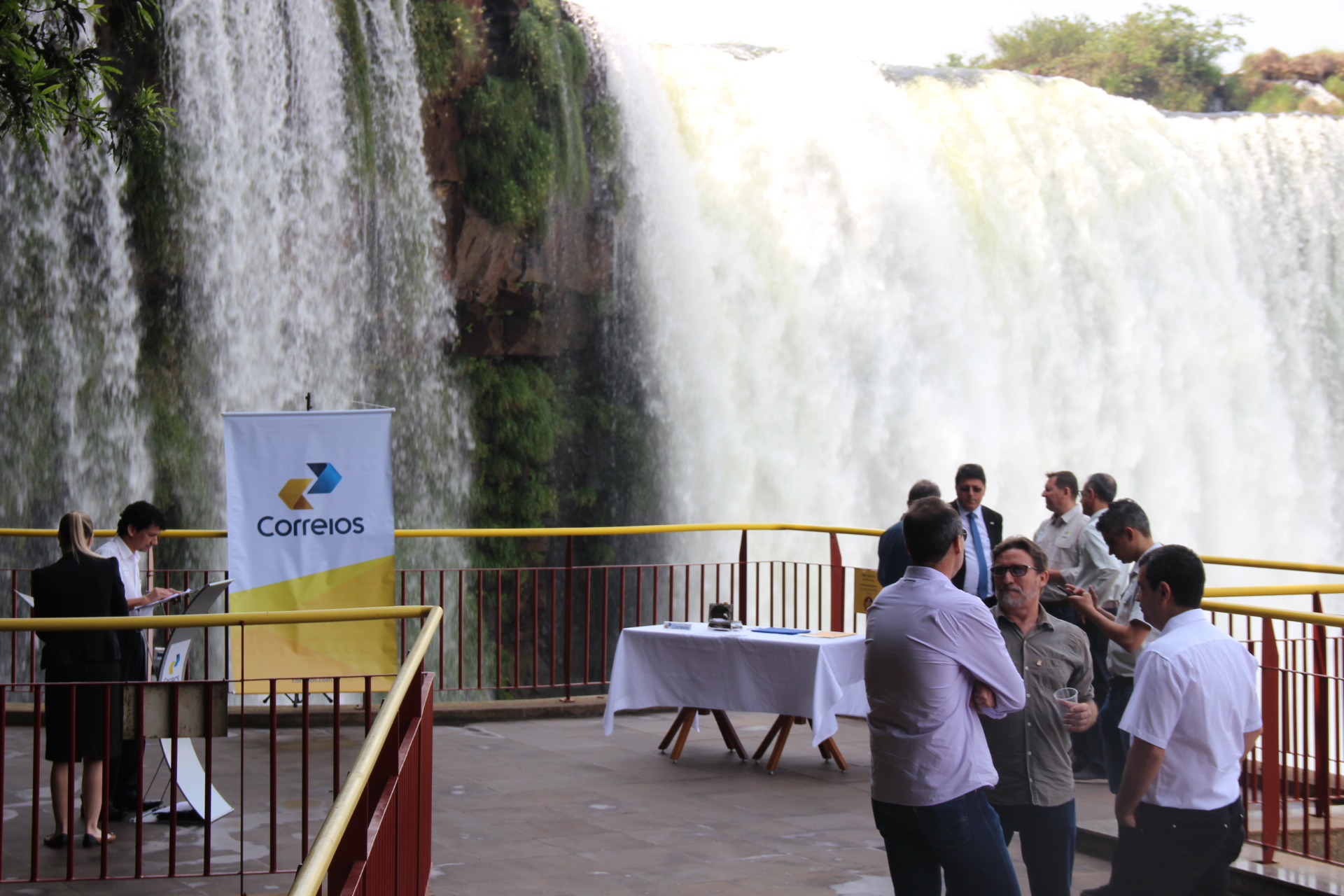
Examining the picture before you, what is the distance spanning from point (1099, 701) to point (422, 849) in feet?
14.2

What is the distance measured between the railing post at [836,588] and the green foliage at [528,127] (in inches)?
335

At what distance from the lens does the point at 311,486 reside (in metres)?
7.17

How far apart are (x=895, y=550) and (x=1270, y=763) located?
202cm

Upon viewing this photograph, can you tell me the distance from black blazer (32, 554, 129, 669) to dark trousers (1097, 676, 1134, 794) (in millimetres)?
4595

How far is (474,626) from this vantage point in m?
17.1

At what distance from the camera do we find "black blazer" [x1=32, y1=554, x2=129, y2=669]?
19.0 ft

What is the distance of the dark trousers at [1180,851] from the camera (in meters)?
4.03

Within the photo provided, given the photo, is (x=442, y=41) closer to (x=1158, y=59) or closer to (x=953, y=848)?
(x=953, y=848)

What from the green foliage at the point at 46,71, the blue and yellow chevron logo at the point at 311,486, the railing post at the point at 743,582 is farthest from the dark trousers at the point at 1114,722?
the green foliage at the point at 46,71

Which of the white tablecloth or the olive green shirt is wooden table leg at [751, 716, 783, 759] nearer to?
the white tablecloth

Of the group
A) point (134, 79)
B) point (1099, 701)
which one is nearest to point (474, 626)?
point (134, 79)

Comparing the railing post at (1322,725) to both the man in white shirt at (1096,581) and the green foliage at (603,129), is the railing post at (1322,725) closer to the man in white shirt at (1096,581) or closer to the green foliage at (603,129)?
the man in white shirt at (1096,581)

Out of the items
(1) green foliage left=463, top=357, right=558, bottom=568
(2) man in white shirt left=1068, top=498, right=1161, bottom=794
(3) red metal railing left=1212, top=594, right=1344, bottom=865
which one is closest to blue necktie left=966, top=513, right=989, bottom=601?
(2) man in white shirt left=1068, top=498, right=1161, bottom=794

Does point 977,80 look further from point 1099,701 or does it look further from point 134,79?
point 1099,701
